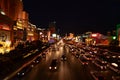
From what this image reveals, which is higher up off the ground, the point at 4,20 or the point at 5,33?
the point at 4,20

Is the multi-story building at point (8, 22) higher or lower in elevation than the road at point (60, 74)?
higher

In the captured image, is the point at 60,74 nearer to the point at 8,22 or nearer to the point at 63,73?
the point at 63,73

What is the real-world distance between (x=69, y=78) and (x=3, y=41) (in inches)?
2559

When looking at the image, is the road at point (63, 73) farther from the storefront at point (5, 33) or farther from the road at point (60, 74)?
the storefront at point (5, 33)

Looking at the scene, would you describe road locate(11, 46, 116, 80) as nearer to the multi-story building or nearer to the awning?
the awning

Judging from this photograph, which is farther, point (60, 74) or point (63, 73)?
point (63, 73)

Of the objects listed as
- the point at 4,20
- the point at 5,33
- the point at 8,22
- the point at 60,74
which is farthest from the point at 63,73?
the point at 8,22

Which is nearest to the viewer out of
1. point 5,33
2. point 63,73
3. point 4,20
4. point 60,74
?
point 60,74

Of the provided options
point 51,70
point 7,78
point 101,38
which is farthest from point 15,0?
point 7,78

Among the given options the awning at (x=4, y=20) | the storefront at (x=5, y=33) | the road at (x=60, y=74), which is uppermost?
the awning at (x=4, y=20)

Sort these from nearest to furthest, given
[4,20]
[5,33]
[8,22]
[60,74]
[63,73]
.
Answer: [60,74] → [63,73] → [4,20] → [5,33] → [8,22]

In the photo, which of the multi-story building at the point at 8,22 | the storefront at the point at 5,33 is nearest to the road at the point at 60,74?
the storefront at the point at 5,33

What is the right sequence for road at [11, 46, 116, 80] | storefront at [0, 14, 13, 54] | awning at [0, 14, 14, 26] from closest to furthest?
road at [11, 46, 116, 80] → storefront at [0, 14, 13, 54] → awning at [0, 14, 14, 26]

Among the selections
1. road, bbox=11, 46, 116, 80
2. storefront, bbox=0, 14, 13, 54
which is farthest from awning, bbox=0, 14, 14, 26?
road, bbox=11, 46, 116, 80
